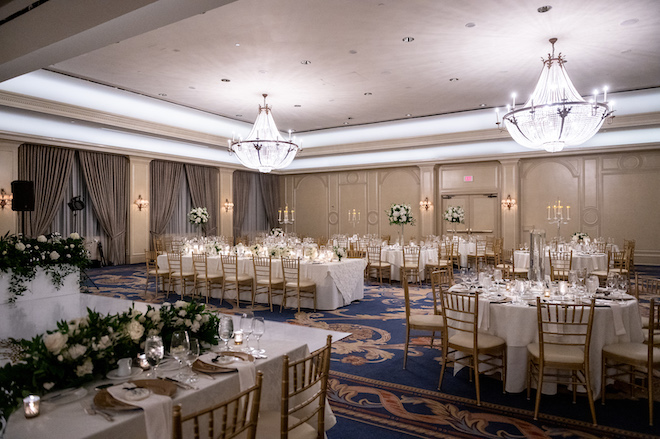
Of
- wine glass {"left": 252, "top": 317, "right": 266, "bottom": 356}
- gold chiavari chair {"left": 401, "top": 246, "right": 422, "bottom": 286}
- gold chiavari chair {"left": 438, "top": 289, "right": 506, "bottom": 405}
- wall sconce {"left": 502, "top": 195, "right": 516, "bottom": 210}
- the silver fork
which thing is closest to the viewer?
the silver fork

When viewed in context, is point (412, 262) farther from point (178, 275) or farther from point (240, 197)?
point (240, 197)

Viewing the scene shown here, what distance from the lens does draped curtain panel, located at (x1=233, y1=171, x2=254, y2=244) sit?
17.0 metres

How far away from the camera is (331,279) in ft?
24.2

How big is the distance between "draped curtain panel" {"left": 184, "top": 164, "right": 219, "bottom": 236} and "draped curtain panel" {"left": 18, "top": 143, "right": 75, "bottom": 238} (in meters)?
4.10

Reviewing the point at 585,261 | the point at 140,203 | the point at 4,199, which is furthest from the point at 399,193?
the point at 4,199

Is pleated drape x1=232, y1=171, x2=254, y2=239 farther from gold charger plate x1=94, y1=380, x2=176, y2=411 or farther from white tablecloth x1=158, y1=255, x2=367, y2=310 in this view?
gold charger plate x1=94, y1=380, x2=176, y2=411

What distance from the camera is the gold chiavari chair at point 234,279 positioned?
25.7 feet

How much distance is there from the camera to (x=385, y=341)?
5520mm

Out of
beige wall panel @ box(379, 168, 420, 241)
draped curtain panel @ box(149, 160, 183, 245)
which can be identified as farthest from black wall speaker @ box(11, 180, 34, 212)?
beige wall panel @ box(379, 168, 420, 241)

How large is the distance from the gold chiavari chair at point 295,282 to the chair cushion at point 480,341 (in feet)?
11.5

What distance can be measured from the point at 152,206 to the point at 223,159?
331 centimetres

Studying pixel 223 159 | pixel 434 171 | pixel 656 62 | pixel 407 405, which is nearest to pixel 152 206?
pixel 223 159

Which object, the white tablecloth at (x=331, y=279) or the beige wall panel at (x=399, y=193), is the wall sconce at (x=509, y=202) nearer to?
the beige wall panel at (x=399, y=193)

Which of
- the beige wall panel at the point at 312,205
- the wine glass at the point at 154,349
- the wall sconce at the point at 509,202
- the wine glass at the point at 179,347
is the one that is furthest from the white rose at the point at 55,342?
the beige wall panel at the point at 312,205
